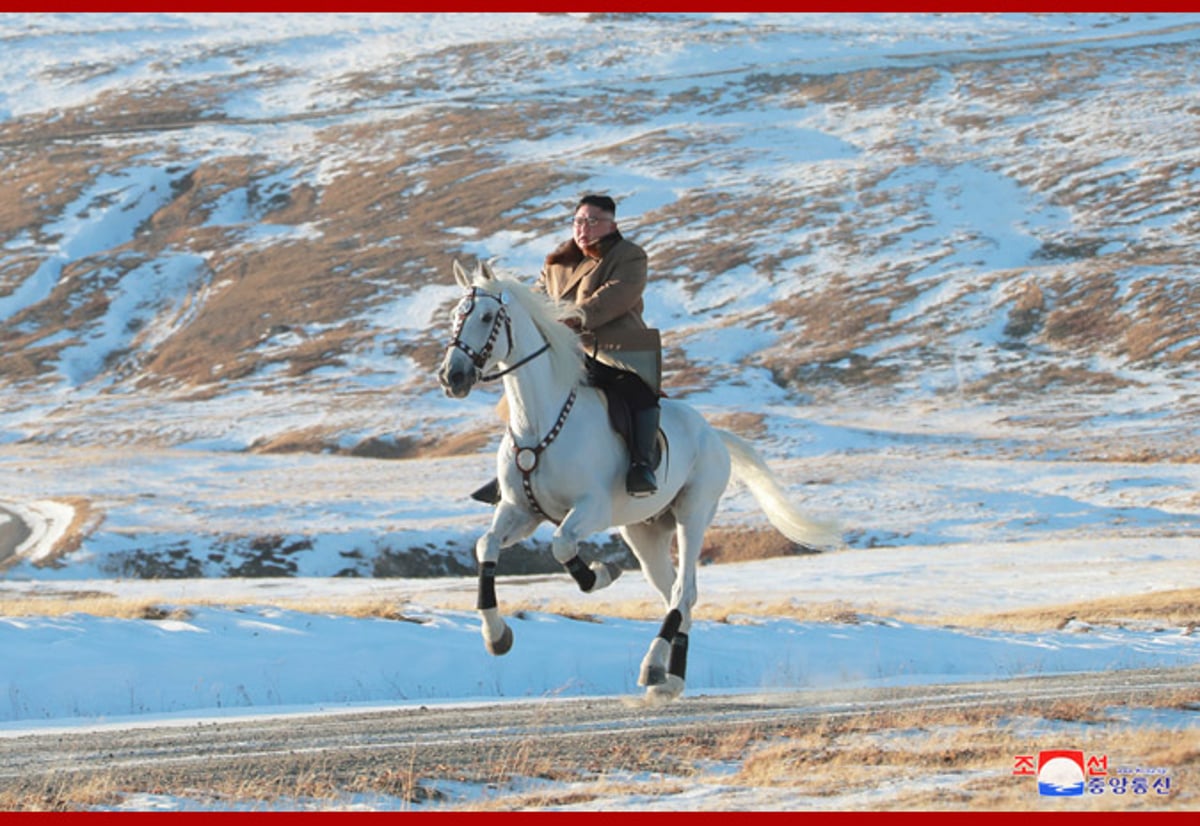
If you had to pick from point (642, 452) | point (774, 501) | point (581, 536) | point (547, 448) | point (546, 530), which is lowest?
point (546, 530)

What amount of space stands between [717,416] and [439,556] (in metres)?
26.5

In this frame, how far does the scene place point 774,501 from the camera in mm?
19672

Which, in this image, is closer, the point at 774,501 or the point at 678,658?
the point at 678,658

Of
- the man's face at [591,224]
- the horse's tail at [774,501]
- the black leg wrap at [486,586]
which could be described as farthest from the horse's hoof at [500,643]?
the horse's tail at [774,501]

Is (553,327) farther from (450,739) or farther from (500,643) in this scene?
(450,739)

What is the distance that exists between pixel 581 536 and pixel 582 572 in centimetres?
52

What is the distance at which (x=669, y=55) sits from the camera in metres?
180

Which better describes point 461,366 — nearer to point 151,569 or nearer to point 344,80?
point 151,569

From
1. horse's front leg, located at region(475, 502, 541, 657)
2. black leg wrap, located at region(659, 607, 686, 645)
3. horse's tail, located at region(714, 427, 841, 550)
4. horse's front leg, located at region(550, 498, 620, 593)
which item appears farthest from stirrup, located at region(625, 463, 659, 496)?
horse's tail, located at region(714, 427, 841, 550)

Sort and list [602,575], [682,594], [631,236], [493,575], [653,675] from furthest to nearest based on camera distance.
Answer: [631,236], [682,594], [653,675], [602,575], [493,575]

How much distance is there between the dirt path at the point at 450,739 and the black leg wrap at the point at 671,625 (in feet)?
2.26

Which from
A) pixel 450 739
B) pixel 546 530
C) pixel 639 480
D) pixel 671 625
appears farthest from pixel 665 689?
pixel 546 530

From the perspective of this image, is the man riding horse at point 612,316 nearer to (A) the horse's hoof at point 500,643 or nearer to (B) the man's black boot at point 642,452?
(B) the man's black boot at point 642,452

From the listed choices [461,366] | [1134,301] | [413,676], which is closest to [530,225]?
[1134,301]
